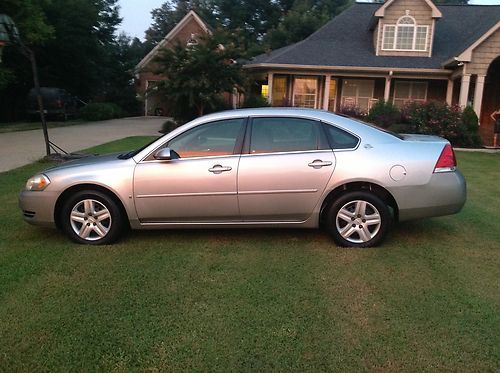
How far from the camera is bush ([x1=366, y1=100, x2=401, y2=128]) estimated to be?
18453 millimetres

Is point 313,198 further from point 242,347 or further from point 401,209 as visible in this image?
point 242,347

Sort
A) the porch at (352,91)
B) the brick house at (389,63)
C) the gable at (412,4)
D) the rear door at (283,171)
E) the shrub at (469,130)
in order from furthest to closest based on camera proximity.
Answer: the porch at (352,91) → the brick house at (389,63) → the gable at (412,4) → the shrub at (469,130) → the rear door at (283,171)

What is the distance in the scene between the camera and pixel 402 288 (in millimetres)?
4348

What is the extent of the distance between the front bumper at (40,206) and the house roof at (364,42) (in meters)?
17.6

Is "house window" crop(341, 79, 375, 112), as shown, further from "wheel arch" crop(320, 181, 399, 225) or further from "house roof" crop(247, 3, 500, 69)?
"wheel arch" crop(320, 181, 399, 225)

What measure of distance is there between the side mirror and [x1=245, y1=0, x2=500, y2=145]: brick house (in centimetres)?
1724

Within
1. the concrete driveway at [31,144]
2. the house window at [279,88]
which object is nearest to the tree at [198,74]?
the concrete driveway at [31,144]

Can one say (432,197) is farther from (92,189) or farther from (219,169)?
(92,189)

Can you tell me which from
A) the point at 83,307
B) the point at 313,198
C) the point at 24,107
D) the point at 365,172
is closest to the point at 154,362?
the point at 83,307

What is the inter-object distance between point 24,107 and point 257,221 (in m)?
28.3

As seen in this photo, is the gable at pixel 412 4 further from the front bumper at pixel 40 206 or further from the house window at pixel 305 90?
the front bumper at pixel 40 206

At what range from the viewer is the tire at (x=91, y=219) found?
5441 millimetres

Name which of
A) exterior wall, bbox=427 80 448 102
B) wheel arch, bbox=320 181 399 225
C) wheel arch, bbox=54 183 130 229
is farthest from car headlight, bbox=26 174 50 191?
exterior wall, bbox=427 80 448 102

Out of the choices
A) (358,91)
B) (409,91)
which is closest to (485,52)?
(409,91)
